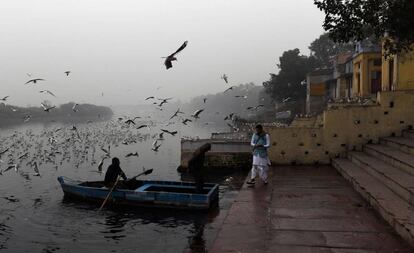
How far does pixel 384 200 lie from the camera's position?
30.5 ft

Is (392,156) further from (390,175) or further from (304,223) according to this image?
(304,223)

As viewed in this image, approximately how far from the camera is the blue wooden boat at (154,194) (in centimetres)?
1398

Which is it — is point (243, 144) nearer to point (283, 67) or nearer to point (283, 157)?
point (283, 157)

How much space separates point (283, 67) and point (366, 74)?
33.1m

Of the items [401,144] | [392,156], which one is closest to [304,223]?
[392,156]

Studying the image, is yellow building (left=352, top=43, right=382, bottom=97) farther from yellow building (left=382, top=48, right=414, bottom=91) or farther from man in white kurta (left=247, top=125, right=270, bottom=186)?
man in white kurta (left=247, top=125, right=270, bottom=186)

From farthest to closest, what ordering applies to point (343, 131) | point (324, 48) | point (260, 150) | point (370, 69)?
point (324, 48)
point (370, 69)
point (343, 131)
point (260, 150)

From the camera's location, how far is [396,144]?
1415cm

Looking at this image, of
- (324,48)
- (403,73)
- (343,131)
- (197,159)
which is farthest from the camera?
(324,48)

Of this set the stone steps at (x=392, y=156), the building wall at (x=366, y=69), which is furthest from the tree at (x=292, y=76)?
the stone steps at (x=392, y=156)

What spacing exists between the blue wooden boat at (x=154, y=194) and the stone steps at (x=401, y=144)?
19.5 ft

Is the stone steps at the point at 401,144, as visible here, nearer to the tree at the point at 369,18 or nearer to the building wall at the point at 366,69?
the tree at the point at 369,18

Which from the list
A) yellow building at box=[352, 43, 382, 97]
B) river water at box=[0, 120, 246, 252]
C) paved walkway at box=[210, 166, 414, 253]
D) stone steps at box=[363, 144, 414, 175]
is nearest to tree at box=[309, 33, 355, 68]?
yellow building at box=[352, 43, 382, 97]

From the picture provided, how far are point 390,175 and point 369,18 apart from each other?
3957 mm
